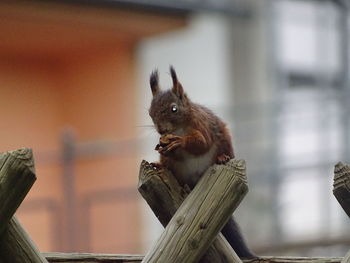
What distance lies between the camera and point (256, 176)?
7.76m

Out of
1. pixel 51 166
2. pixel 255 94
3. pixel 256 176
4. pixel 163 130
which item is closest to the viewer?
pixel 163 130

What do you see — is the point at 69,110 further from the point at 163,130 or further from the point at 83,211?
the point at 163,130

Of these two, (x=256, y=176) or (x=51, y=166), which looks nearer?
(x=256, y=176)

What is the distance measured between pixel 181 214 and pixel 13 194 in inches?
9.0

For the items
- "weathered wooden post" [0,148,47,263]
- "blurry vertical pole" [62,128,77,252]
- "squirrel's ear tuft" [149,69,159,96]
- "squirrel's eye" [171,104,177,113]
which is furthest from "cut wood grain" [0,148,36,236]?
"blurry vertical pole" [62,128,77,252]

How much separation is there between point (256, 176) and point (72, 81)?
211 cm

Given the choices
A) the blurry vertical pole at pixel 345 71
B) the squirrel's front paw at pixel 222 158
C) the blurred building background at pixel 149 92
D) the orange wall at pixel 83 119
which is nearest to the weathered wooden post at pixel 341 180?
the squirrel's front paw at pixel 222 158

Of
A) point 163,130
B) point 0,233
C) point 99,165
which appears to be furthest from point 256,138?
point 0,233

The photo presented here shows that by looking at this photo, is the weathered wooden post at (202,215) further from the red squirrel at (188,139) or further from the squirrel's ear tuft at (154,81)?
the squirrel's ear tuft at (154,81)

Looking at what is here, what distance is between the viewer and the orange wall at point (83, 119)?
838cm

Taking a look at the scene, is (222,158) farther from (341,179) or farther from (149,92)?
(149,92)

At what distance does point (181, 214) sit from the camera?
1.42 meters

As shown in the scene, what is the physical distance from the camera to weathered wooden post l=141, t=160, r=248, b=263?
54.8 inches

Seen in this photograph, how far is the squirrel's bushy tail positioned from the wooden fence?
4.7 inches
